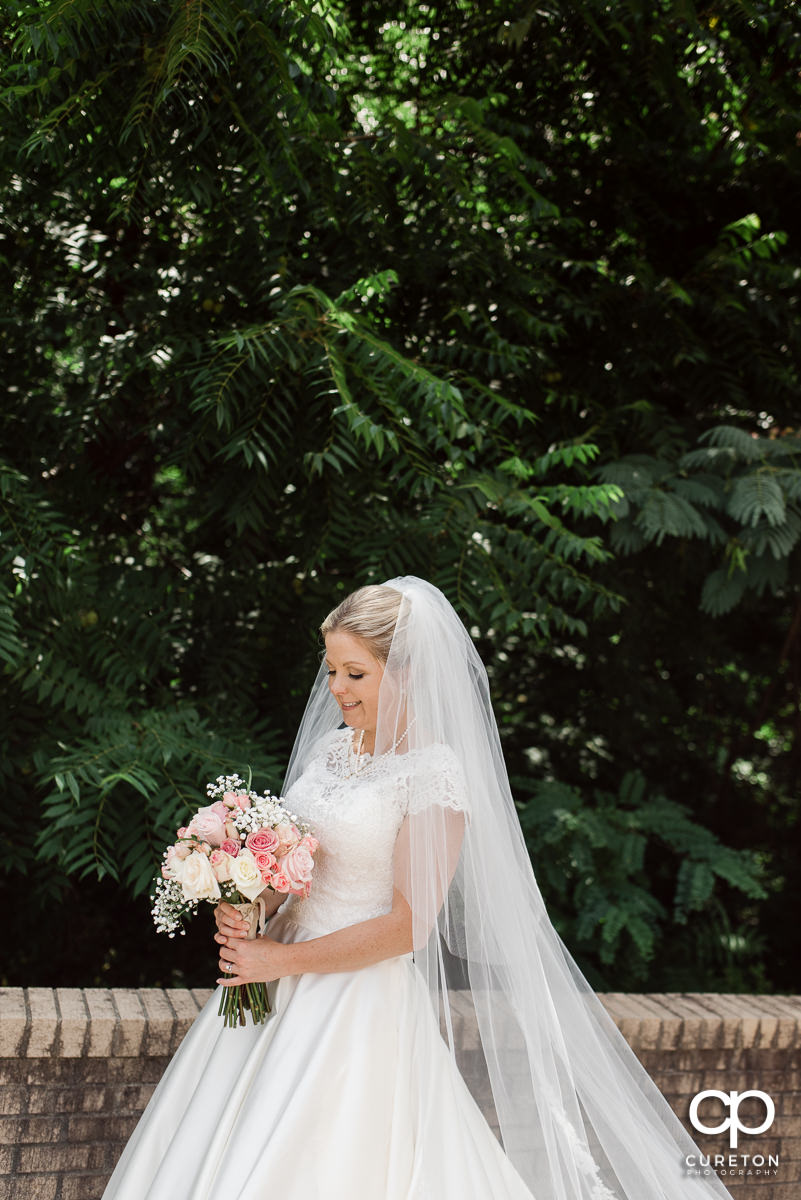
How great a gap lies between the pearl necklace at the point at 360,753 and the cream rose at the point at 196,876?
518mm

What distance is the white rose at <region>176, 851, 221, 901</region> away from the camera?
8.12ft

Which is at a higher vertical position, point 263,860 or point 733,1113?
point 263,860

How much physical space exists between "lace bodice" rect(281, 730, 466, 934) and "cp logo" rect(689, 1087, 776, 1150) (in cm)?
166

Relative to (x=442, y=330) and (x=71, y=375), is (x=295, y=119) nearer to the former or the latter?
(x=442, y=330)

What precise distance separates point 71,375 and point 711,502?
110 inches

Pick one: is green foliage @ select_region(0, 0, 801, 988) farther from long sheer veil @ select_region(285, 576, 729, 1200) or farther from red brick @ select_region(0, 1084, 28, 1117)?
long sheer veil @ select_region(285, 576, 729, 1200)

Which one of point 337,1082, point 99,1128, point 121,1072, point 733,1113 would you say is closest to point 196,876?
point 337,1082

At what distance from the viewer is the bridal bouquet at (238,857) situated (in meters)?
2.48

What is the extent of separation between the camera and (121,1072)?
10.7ft

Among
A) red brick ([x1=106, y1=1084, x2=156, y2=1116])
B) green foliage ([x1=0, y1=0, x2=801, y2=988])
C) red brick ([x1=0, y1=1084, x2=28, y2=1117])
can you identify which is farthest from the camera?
green foliage ([x1=0, y1=0, x2=801, y2=988])

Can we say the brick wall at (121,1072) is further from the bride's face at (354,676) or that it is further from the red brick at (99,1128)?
the bride's face at (354,676)

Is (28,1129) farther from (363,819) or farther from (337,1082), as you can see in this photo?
(363,819)

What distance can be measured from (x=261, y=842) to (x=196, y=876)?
0.55 feet

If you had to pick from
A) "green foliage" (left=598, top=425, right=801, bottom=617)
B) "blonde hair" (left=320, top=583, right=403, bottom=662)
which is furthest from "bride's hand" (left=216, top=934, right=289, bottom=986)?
"green foliage" (left=598, top=425, right=801, bottom=617)
